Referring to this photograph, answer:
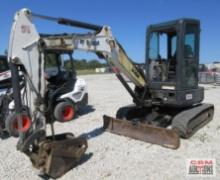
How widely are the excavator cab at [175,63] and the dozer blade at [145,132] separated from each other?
907 millimetres

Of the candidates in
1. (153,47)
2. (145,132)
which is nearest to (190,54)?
(153,47)

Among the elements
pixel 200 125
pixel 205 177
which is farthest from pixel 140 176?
pixel 200 125

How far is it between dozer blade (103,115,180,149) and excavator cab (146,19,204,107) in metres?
0.91

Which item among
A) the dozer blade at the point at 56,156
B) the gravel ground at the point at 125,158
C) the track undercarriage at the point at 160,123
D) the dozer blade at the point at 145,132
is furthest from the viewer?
the track undercarriage at the point at 160,123

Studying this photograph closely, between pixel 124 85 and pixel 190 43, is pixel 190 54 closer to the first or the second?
pixel 190 43

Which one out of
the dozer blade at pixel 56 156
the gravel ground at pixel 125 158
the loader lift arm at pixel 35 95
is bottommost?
the gravel ground at pixel 125 158

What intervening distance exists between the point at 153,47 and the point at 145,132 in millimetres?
2201

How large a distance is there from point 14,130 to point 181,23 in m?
4.13

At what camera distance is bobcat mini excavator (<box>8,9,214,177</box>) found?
4.96 meters

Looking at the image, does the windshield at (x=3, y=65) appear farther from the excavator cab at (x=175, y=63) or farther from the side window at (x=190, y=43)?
the side window at (x=190, y=43)

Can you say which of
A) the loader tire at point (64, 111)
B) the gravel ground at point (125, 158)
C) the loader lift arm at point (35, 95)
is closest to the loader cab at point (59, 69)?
the loader tire at point (64, 111)

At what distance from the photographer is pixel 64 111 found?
8.98 meters

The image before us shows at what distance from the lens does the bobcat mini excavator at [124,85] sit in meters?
4.96

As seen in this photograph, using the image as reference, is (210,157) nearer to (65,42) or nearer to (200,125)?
(200,125)
